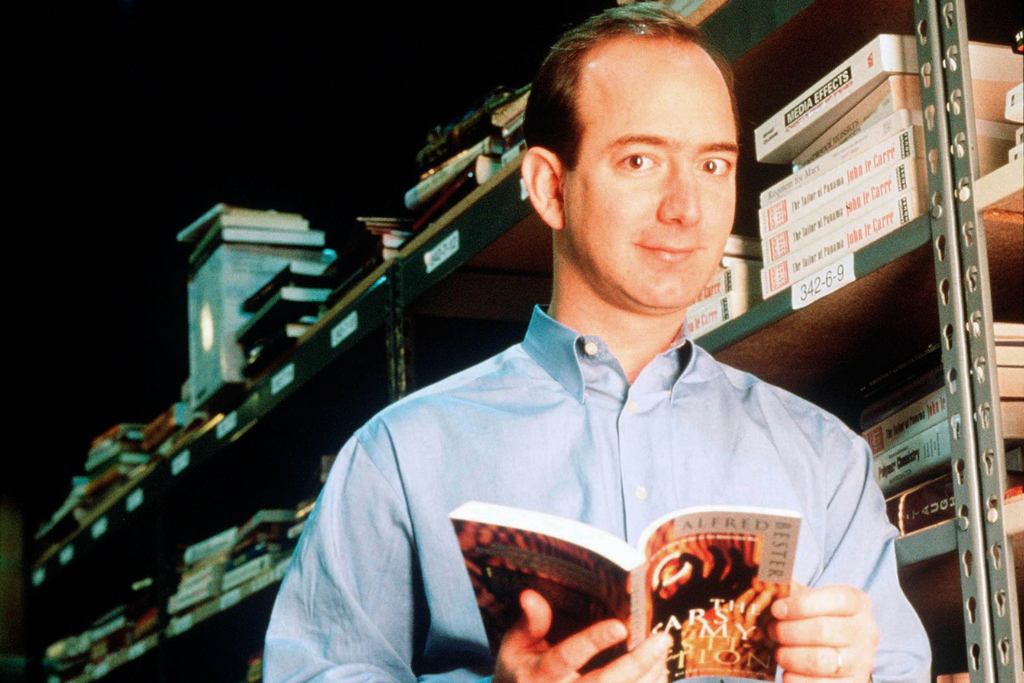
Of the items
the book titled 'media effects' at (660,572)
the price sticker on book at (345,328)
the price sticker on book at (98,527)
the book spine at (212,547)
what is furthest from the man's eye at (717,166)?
the price sticker on book at (98,527)

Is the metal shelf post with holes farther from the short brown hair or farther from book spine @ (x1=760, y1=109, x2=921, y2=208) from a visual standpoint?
the short brown hair

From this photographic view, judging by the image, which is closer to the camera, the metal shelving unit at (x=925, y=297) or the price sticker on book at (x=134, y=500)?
the metal shelving unit at (x=925, y=297)

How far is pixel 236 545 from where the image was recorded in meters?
3.72

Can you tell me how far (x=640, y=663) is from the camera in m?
1.07

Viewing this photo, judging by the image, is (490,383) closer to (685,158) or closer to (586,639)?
(685,158)

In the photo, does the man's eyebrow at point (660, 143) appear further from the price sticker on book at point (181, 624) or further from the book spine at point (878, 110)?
the price sticker on book at point (181, 624)

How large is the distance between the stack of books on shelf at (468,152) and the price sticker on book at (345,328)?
0.79 ft

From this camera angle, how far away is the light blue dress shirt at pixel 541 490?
1.47 meters

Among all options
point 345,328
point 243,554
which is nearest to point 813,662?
point 345,328

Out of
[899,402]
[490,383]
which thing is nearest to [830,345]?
[899,402]

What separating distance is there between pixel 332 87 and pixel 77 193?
121 centimetres

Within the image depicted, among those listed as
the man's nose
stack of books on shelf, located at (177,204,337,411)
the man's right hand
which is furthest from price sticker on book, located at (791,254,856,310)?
stack of books on shelf, located at (177,204,337,411)

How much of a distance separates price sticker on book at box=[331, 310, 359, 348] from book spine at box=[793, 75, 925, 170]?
1.27 m

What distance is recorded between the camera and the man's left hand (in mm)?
1146
